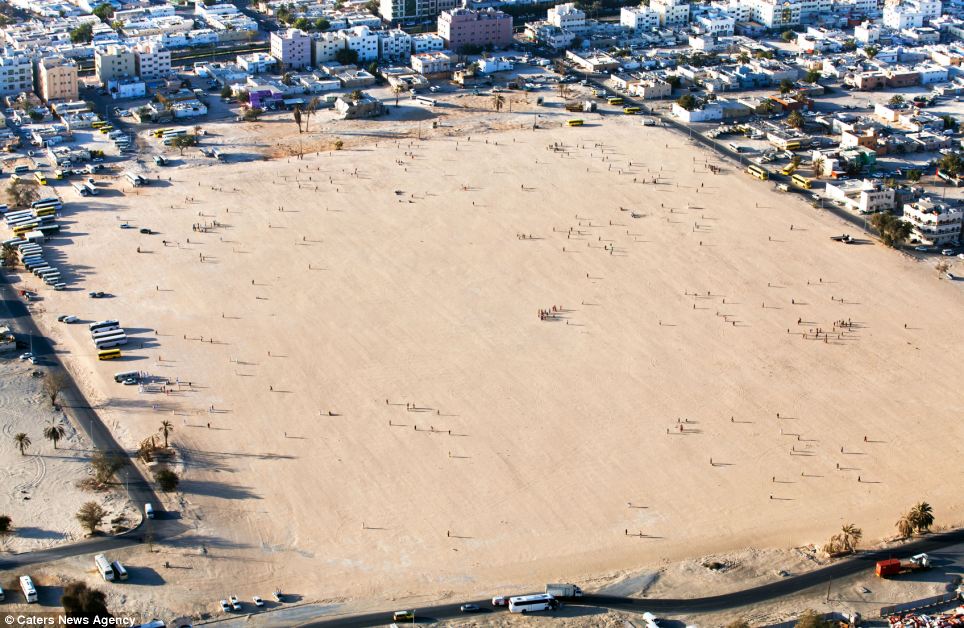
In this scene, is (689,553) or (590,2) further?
(590,2)

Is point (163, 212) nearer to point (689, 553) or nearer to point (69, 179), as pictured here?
point (69, 179)

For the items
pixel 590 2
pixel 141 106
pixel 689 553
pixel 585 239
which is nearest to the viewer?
pixel 689 553

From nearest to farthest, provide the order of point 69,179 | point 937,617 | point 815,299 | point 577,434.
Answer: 1. point 937,617
2. point 577,434
3. point 815,299
4. point 69,179

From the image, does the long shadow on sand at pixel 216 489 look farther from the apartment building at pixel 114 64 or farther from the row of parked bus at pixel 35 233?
the apartment building at pixel 114 64

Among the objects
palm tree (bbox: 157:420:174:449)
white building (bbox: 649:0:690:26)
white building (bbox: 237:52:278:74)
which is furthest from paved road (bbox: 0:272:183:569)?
white building (bbox: 649:0:690:26)

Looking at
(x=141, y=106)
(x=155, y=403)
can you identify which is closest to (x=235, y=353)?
(x=155, y=403)

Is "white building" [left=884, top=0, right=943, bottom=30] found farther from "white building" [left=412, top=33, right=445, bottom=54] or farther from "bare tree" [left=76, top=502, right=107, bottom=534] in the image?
"bare tree" [left=76, top=502, right=107, bottom=534]
